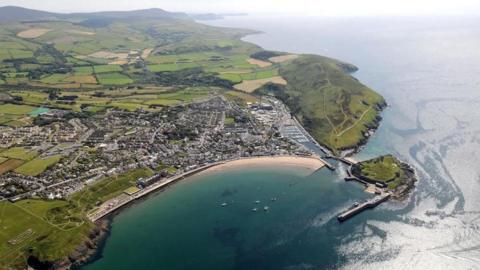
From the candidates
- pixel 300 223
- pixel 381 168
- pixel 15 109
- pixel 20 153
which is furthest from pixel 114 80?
pixel 300 223

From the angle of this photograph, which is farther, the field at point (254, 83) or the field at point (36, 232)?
the field at point (254, 83)

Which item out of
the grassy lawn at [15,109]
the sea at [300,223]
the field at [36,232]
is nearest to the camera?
the field at [36,232]

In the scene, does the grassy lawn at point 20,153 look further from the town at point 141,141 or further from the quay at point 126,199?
the quay at point 126,199

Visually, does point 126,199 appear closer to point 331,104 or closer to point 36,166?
point 36,166

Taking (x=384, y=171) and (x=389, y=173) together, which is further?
(x=384, y=171)

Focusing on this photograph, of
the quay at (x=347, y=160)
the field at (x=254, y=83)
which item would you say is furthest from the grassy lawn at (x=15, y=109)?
the quay at (x=347, y=160)

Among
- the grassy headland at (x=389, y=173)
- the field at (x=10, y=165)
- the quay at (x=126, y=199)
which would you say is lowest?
the quay at (x=126, y=199)
